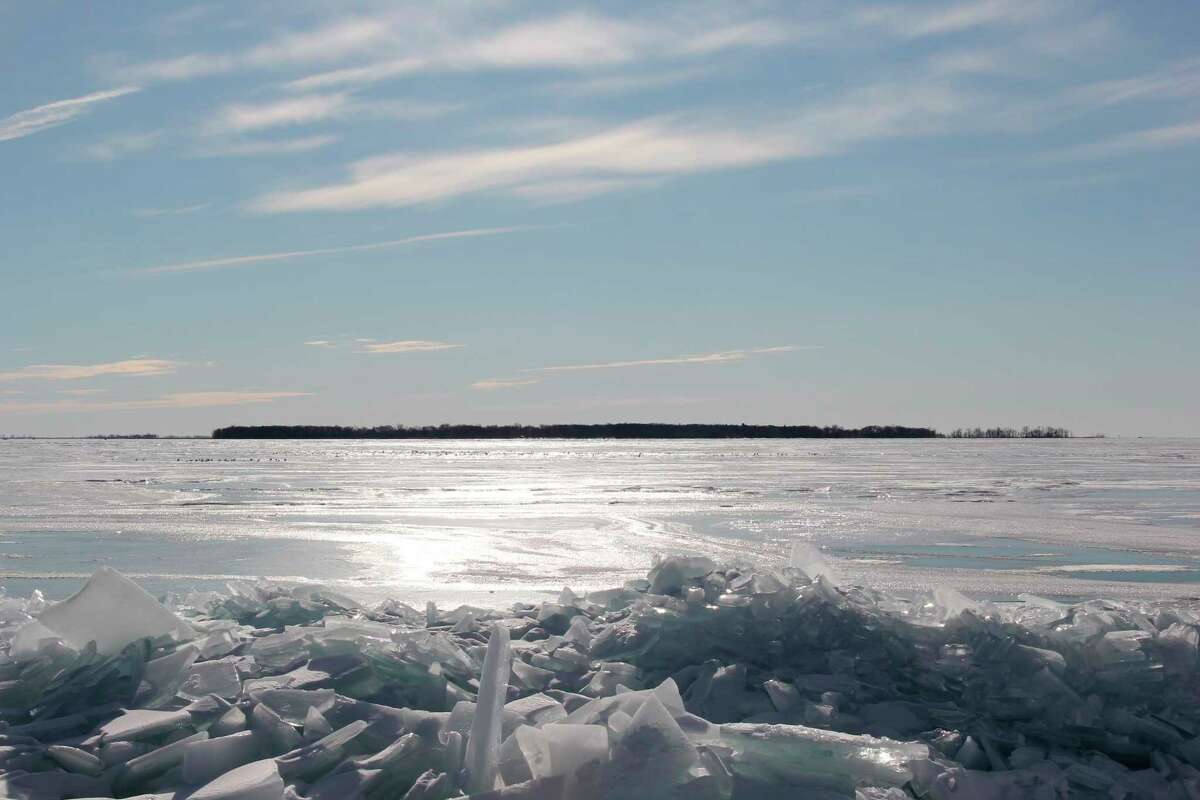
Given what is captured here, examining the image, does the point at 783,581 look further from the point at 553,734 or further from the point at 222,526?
the point at 222,526

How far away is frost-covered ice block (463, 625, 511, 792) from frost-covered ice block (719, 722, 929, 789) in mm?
675

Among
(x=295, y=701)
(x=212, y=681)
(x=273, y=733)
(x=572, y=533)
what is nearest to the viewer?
(x=273, y=733)

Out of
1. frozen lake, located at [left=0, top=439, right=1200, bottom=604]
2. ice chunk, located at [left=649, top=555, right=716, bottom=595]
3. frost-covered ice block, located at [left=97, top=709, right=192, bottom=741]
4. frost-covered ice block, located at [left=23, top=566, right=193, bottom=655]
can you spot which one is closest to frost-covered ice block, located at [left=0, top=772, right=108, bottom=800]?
frost-covered ice block, located at [left=97, top=709, right=192, bottom=741]

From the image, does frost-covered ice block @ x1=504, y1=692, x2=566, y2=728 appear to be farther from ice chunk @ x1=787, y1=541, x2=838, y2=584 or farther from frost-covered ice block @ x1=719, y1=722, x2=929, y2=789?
ice chunk @ x1=787, y1=541, x2=838, y2=584

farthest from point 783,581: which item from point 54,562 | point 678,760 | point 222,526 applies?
point 222,526

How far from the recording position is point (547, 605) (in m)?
4.70

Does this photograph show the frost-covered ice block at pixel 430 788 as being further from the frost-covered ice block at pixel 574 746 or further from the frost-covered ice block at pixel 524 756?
the frost-covered ice block at pixel 574 746

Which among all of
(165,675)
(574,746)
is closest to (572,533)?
(165,675)

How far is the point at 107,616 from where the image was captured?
3.78 meters

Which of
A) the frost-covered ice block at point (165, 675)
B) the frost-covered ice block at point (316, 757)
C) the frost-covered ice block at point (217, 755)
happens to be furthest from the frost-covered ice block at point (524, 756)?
the frost-covered ice block at point (165, 675)

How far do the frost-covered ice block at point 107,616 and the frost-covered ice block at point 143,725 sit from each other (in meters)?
0.58

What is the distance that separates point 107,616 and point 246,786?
139 cm

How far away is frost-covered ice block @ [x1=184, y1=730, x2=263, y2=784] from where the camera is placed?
291 cm

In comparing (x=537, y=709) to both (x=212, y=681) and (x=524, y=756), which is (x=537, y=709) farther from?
(x=212, y=681)
